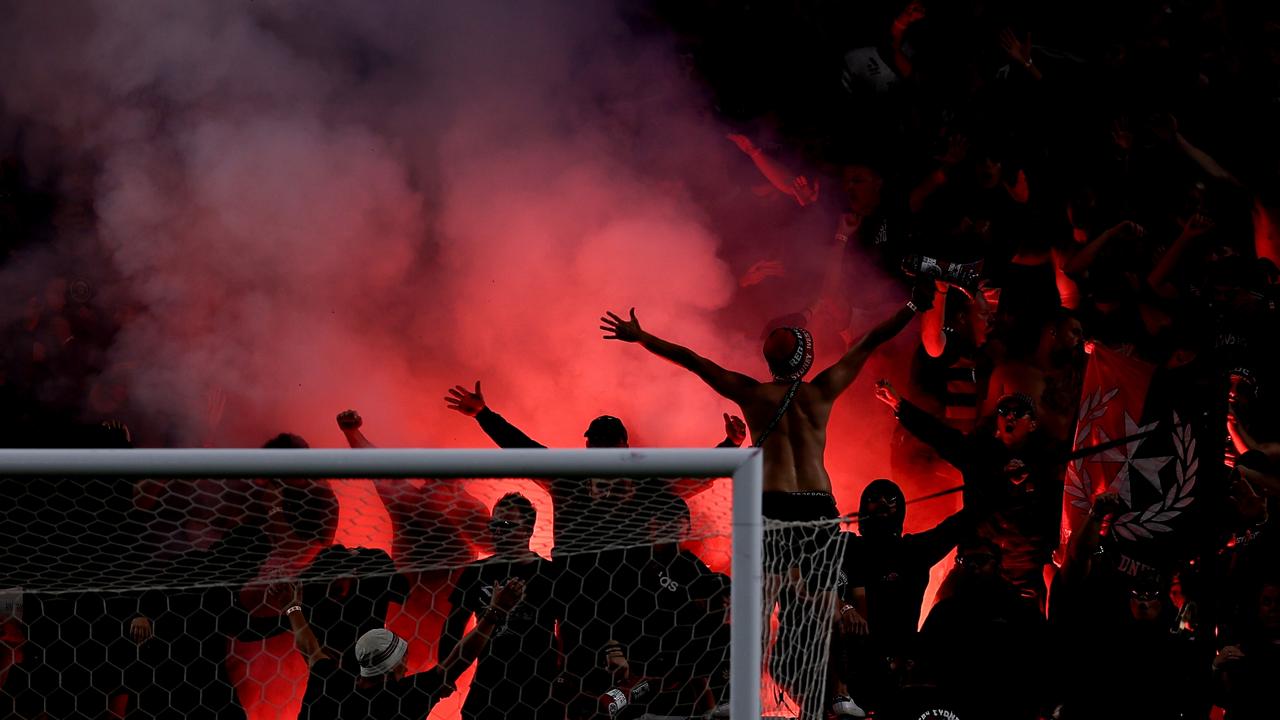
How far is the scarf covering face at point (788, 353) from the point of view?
4023 mm

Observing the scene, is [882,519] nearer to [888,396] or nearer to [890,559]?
[890,559]

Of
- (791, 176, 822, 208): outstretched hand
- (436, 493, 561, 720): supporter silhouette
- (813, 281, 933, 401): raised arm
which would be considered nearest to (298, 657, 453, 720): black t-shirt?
(436, 493, 561, 720): supporter silhouette

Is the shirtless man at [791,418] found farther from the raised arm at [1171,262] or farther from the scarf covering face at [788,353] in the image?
the raised arm at [1171,262]

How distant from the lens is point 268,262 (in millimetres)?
5051

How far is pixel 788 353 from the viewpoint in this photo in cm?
402

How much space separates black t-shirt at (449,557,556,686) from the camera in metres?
3.21

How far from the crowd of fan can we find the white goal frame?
0.65 metres

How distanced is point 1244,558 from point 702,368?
2.25 metres

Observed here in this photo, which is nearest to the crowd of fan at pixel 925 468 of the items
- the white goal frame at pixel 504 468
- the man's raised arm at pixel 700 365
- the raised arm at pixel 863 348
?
the raised arm at pixel 863 348

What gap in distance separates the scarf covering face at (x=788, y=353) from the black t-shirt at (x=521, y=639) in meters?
1.22

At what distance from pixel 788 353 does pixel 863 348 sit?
0.36 m

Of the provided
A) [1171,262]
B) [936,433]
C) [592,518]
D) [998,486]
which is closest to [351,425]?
[592,518]

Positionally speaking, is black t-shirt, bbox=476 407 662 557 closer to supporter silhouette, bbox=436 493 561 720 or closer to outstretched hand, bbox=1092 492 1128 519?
supporter silhouette, bbox=436 493 561 720

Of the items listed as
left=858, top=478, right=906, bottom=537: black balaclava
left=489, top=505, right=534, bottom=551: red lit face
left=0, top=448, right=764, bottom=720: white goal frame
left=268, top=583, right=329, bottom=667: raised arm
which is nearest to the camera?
left=0, top=448, right=764, bottom=720: white goal frame
